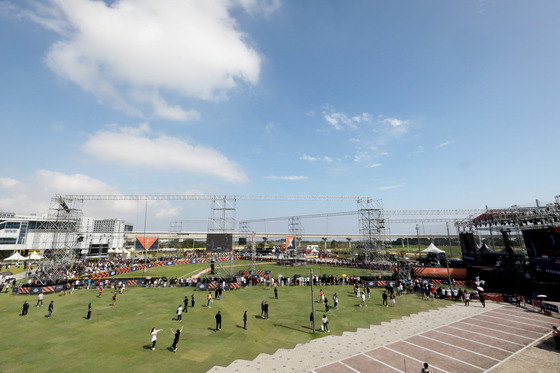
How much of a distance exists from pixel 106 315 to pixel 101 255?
6701 centimetres

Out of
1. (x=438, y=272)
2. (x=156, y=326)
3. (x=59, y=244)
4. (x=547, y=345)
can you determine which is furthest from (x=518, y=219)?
(x=59, y=244)

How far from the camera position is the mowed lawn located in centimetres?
1383

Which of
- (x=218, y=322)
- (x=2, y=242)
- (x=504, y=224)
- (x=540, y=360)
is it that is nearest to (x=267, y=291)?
(x=218, y=322)

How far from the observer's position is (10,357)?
14062mm

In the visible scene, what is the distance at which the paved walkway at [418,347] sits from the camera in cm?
1330

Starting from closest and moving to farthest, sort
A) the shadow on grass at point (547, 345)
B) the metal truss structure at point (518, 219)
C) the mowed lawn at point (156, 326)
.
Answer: the mowed lawn at point (156, 326) < the shadow on grass at point (547, 345) < the metal truss structure at point (518, 219)

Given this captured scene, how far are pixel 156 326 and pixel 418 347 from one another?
62.3 ft

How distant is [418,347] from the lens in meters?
15.8

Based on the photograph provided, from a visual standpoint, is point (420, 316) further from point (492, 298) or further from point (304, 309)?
point (492, 298)

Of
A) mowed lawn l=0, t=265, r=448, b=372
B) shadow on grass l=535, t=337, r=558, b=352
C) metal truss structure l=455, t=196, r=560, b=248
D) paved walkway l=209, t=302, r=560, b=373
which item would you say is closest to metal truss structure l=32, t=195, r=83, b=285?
mowed lawn l=0, t=265, r=448, b=372

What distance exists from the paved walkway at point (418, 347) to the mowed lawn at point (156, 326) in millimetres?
1394

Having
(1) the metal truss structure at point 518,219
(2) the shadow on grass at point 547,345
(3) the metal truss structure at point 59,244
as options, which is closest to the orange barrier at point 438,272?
(1) the metal truss structure at point 518,219

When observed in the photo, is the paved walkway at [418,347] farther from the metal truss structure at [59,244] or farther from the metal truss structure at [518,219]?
the metal truss structure at [59,244]

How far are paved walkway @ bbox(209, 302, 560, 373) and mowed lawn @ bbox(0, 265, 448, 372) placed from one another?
139cm
